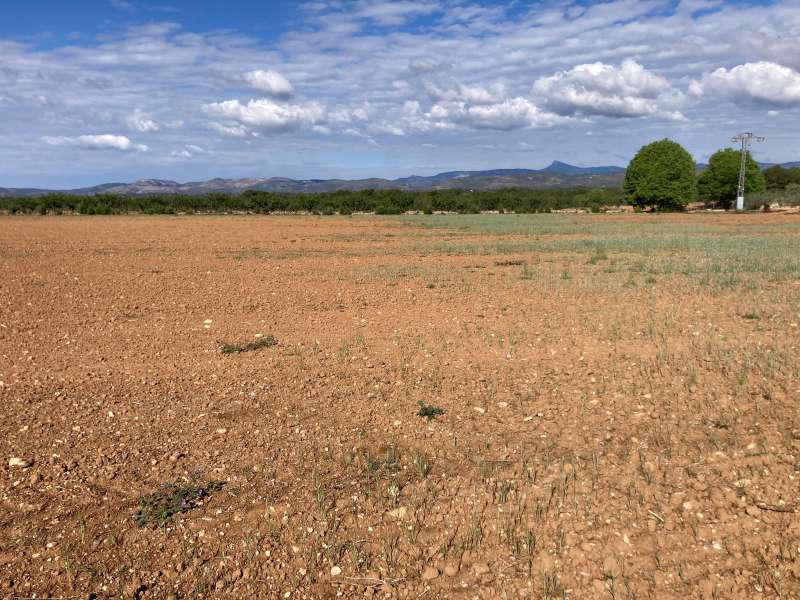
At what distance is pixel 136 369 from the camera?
7.64 m

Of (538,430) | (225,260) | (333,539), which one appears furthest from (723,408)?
(225,260)

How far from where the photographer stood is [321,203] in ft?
285

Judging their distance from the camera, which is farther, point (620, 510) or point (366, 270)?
point (366, 270)

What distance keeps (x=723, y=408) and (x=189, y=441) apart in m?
5.14

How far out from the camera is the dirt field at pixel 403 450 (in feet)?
12.4

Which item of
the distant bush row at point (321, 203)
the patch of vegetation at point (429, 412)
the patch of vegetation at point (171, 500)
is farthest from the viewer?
the distant bush row at point (321, 203)

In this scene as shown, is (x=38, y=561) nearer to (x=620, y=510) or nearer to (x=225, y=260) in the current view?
(x=620, y=510)

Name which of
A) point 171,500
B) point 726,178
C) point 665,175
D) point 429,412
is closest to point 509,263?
point 429,412

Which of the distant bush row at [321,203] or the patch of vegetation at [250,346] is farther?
the distant bush row at [321,203]

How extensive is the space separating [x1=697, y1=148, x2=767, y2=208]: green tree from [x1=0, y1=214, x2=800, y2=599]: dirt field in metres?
72.6

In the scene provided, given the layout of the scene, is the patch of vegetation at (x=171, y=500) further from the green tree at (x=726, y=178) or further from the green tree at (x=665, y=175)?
the green tree at (x=726, y=178)

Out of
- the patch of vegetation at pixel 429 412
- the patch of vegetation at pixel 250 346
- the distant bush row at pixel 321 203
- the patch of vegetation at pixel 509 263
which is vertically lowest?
the patch of vegetation at pixel 429 412

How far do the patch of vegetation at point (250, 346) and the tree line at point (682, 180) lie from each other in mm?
67791

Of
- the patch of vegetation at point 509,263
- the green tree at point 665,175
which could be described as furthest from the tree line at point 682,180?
the patch of vegetation at point 509,263
